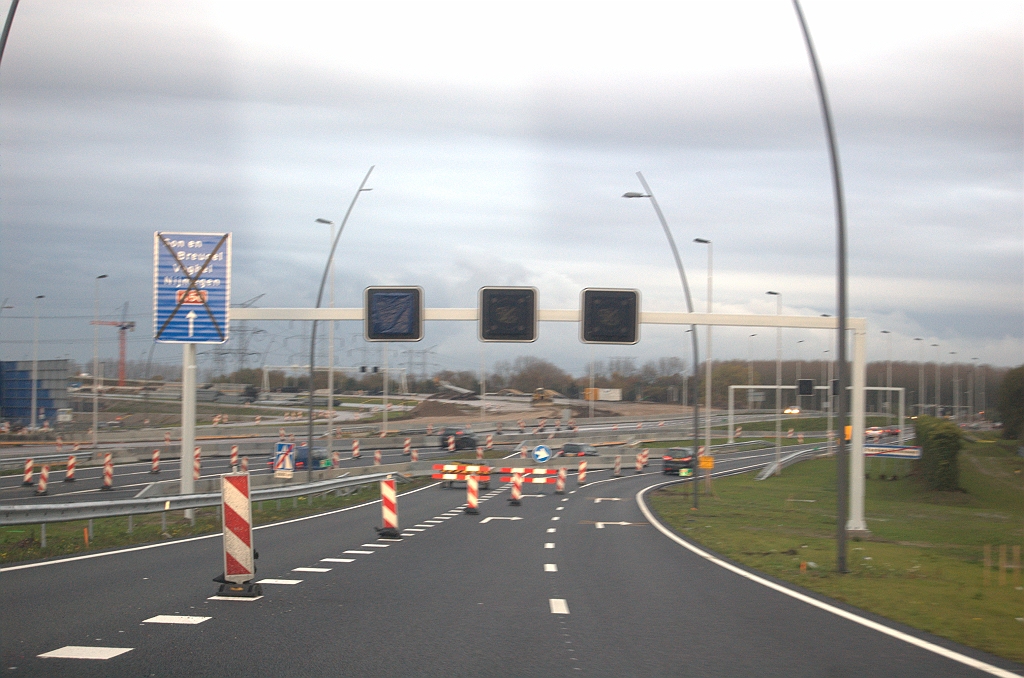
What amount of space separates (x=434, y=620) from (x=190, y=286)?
48.7ft

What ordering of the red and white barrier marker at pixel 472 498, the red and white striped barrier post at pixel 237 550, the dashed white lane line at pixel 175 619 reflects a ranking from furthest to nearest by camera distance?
the red and white barrier marker at pixel 472 498 → the red and white striped barrier post at pixel 237 550 → the dashed white lane line at pixel 175 619

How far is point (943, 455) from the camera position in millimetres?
48094

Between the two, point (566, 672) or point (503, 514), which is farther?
point (503, 514)

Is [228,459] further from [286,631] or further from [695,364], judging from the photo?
[286,631]

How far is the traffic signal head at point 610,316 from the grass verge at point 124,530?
9.72 metres

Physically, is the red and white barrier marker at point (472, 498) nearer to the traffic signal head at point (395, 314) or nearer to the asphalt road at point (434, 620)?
the traffic signal head at point (395, 314)

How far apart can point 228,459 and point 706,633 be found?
5339cm

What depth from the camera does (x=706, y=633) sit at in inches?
360

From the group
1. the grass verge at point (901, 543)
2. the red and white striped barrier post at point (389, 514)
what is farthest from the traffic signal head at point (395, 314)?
the grass verge at point (901, 543)

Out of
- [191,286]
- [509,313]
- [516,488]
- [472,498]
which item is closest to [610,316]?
[509,313]

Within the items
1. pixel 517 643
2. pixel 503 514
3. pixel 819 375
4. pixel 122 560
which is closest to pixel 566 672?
pixel 517 643

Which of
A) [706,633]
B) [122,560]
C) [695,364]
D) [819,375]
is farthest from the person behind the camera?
[819,375]

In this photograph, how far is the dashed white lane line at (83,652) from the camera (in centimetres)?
735

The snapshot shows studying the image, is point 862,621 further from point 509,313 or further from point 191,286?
point 191,286
